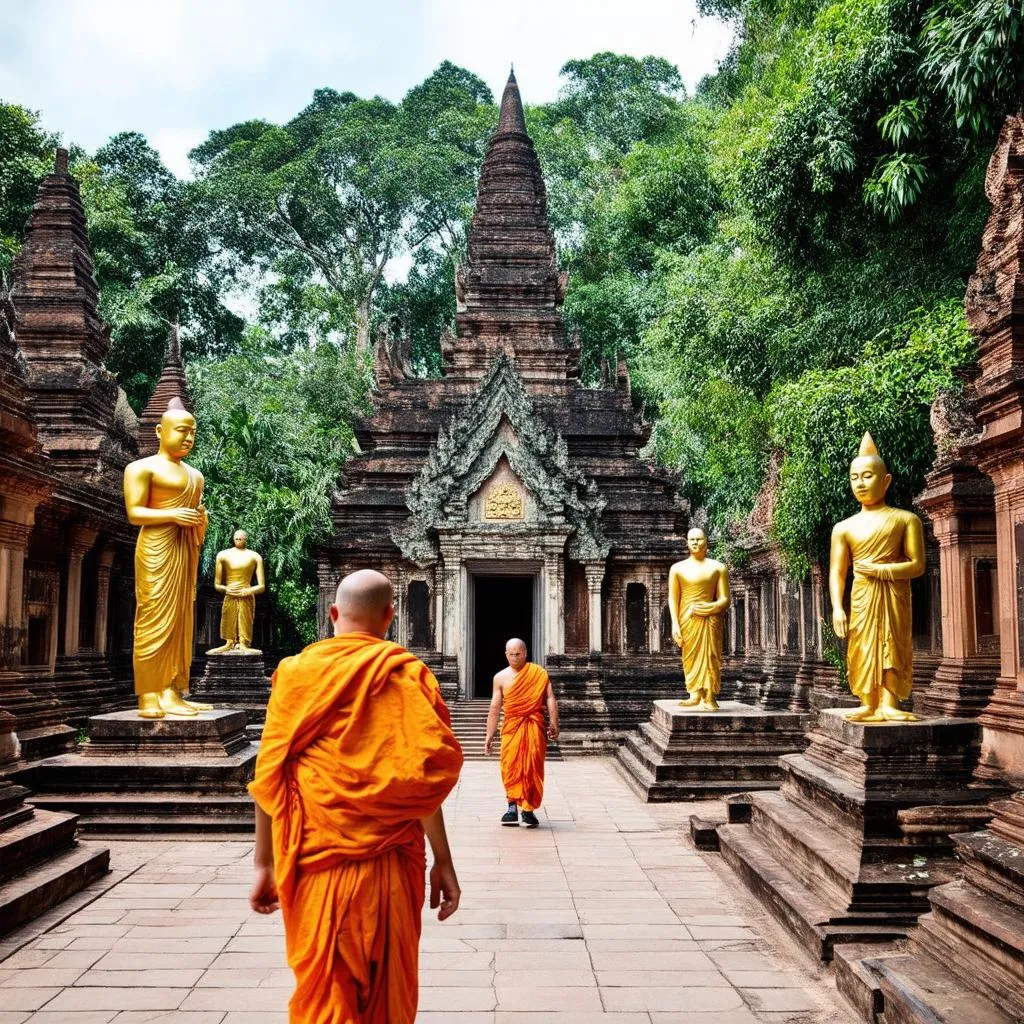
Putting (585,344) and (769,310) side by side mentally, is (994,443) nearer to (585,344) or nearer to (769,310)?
(769,310)

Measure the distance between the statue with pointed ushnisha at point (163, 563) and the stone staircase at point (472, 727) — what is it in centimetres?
609

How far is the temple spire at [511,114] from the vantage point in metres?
24.3

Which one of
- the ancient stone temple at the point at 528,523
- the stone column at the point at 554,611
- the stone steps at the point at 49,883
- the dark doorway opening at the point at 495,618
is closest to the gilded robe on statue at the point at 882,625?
the stone steps at the point at 49,883

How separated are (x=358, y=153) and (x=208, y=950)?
38.9 metres

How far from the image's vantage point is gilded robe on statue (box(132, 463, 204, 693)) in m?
8.20

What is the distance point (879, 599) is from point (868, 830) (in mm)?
1579

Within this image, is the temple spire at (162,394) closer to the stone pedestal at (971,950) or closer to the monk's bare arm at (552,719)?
the monk's bare arm at (552,719)

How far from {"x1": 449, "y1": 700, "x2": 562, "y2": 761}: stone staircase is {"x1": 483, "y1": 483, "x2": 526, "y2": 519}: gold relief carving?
10.2 feet

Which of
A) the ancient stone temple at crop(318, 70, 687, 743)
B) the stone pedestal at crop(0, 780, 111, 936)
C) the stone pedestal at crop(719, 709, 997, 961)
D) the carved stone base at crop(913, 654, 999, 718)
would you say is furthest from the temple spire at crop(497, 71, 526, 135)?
the stone pedestal at crop(0, 780, 111, 936)

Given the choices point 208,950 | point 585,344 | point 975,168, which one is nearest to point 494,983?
point 208,950

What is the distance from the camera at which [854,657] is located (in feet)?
21.5

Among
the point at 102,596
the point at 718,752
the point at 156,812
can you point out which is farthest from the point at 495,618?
the point at 156,812

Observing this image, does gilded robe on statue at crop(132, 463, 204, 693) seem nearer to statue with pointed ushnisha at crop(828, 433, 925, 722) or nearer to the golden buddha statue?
statue with pointed ushnisha at crop(828, 433, 925, 722)

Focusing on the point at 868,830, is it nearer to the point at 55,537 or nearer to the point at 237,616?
the point at 55,537
